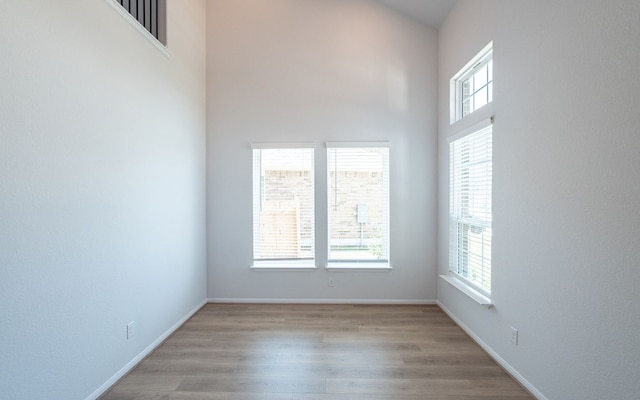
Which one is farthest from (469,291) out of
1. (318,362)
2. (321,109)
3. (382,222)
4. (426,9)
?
(426,9)

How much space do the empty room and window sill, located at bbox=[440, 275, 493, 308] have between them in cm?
6

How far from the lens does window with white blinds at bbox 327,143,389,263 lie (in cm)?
388

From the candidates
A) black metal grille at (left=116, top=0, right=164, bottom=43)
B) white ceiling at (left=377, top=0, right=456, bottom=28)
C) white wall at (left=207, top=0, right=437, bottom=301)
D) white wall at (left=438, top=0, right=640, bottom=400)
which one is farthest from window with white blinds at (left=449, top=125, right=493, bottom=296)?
black metal grille at (left=116, top=0, right=164, bottom=43)

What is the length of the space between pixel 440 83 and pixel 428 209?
1646mm

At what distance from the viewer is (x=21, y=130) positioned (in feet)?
5.08

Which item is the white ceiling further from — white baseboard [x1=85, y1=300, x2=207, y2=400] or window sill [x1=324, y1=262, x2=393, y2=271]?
white baseboard [x1=85, y1=300, x2=207, y2=400]

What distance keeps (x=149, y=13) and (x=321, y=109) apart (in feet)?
6.77

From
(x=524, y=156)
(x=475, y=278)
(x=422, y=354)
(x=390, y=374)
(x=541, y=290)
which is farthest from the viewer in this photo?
(x=475, y=278)

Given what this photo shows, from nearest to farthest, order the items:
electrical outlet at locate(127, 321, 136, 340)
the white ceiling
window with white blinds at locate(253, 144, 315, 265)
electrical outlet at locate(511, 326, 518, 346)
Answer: electrical outlet at locate(511, 326, 518, 346), electrical outlet at locate(127, 321, 136, 340), the white ceiling, window with white blinds at locate(253, 144, 315, 265)

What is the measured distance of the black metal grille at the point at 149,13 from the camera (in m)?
2.50

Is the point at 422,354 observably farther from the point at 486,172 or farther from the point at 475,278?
the point at 486,172

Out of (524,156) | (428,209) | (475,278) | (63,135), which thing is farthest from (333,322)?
(63,135)

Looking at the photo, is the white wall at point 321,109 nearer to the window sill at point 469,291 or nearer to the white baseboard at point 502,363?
the window sill at point 469,291

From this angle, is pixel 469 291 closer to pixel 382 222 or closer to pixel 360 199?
pixel 382 222
